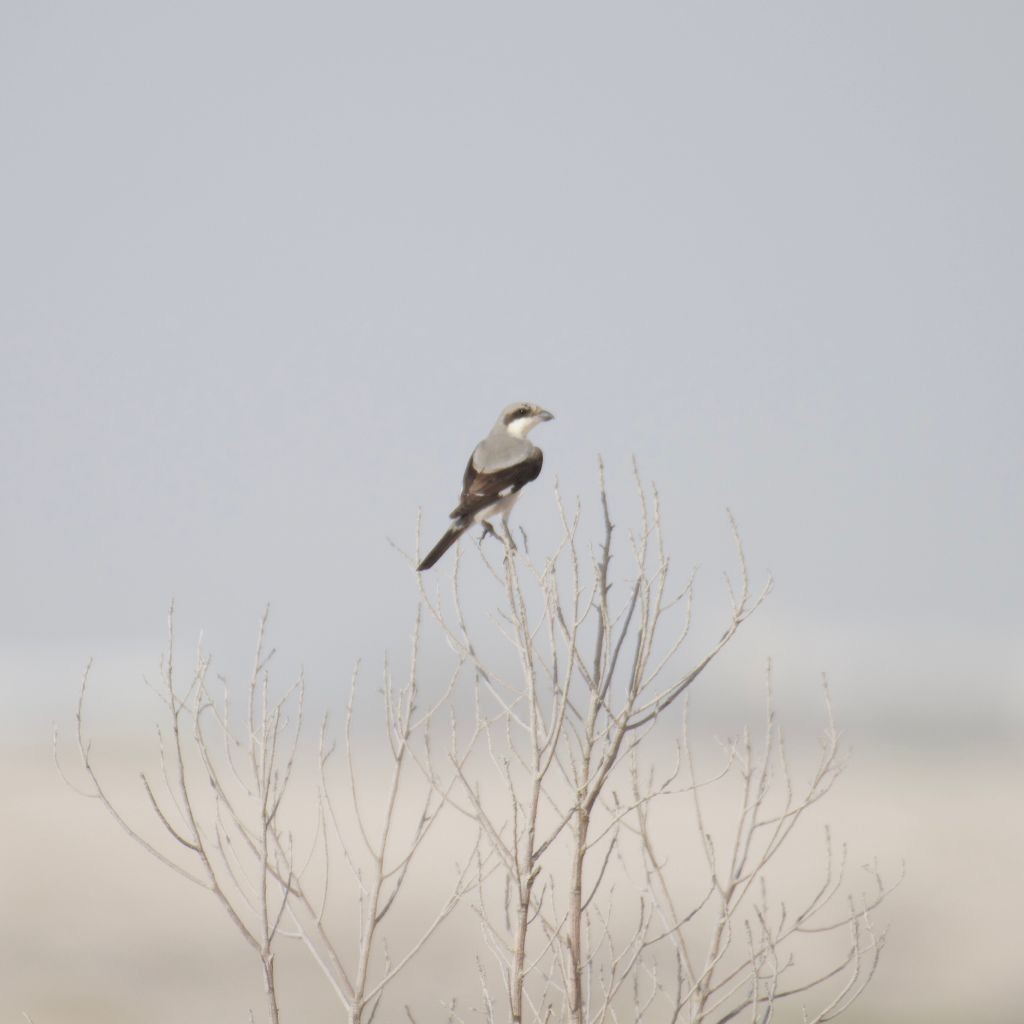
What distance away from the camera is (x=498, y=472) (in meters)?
9.72

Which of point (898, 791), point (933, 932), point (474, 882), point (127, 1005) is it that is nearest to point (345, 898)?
point (127, 1005)

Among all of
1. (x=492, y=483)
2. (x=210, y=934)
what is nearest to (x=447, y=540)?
(x=492, y=483)

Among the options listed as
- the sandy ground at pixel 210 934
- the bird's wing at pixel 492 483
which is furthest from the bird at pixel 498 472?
the sandy ground at pixel 210 934

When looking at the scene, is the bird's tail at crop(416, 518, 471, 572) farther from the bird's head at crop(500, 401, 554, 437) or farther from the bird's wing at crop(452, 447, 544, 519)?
the bird's head at crop(500, 401, 554, 437)

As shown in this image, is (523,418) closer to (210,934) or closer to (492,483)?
(492,483)

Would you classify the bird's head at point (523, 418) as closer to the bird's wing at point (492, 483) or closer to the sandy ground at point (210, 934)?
the bird's wing at point (492, 483)

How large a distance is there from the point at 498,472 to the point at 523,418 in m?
0.93

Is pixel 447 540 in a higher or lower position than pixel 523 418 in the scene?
lower

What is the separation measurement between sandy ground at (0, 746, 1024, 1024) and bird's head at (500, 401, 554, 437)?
435 inches

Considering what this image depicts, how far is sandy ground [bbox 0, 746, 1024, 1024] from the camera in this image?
24.7m

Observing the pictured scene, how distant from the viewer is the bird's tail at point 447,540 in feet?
29.4

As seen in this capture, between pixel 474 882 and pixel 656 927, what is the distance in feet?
72.5

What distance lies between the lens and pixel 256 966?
26.3m

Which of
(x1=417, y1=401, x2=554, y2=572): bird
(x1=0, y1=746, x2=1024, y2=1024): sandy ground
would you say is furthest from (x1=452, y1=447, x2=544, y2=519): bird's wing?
(x1=0, y1=746, x2=1024, y2=1024): sandy ground
